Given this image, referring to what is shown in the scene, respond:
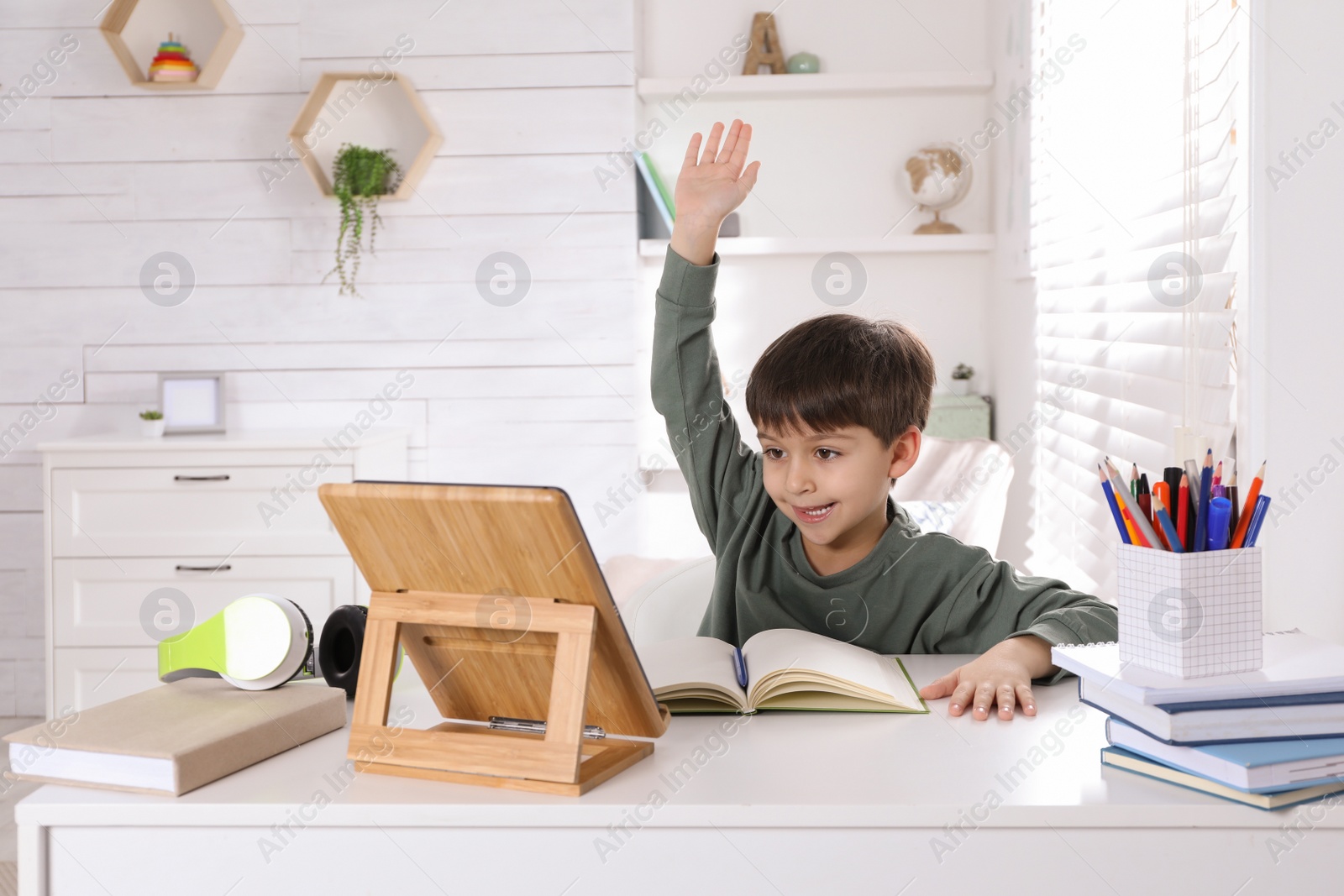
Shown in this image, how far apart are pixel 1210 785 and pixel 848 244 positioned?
258 centimetres

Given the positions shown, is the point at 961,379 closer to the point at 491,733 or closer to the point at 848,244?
the point at 848,244

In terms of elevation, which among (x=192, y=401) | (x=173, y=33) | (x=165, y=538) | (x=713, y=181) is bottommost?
(x=165, y=538)

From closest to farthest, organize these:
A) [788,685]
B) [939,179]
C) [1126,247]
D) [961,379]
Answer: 1. [788,685]
2. [1126,247]
3. [939,179]
4. [961,379]

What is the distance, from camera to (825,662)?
94cm

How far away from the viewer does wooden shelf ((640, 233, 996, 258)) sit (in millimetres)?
3145

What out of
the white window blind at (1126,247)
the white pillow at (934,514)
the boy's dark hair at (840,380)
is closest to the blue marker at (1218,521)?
the boy's dark hair at (840,380)

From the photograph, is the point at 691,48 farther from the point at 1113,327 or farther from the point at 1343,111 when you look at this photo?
the point at 1343,111

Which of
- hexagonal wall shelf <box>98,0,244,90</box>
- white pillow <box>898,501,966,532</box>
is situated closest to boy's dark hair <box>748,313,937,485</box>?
white pillow <box>898,501,966,532</box>

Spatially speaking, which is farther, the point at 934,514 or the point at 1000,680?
the point at 934,514

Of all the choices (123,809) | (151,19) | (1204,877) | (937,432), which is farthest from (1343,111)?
(151,19)

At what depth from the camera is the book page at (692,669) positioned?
92 cm

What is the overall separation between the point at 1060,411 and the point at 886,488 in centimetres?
124

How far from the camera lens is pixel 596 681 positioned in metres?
0.82

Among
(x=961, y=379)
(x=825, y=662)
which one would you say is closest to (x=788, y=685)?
(x=825, y=662)
